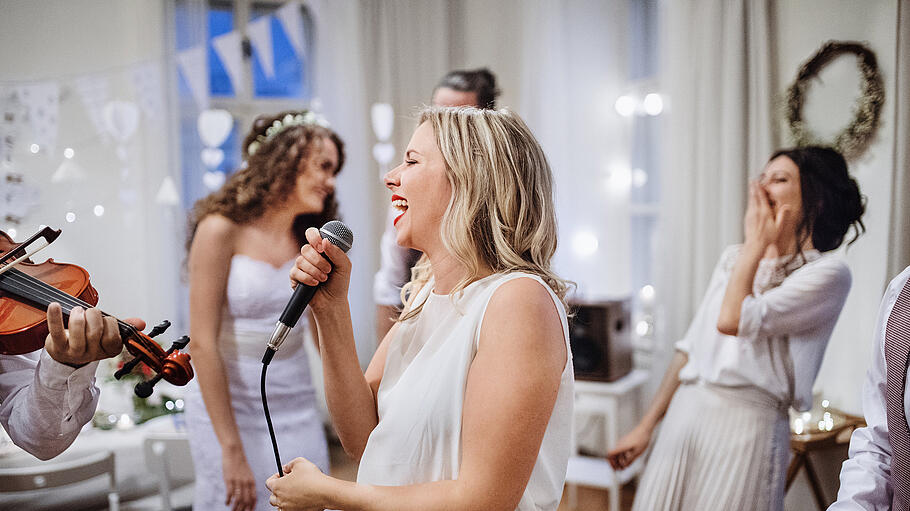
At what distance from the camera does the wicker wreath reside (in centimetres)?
168

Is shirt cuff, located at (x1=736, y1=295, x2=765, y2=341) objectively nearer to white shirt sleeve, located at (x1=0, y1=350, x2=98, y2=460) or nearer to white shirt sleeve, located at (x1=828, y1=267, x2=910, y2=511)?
white shirt sleeve, located at (x1=828, y1=267, x2=910, y2=511)

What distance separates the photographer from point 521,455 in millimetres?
989

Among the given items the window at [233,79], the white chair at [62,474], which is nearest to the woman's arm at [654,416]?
the white chair at [62,474]

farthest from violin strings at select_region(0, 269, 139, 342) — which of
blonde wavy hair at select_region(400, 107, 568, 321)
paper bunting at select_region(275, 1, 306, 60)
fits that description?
paper bunting at select_region(275, 1, 306, 60)

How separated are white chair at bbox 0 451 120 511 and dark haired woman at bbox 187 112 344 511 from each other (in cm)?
26

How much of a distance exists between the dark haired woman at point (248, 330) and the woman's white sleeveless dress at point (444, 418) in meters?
0.97

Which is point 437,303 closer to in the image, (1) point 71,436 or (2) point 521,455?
(2) point 521,455

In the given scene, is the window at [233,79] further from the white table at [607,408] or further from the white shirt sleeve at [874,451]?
the white shirt sleeve at [874,451]

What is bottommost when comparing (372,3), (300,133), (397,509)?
(397,509)

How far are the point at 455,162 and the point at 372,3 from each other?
1.88m

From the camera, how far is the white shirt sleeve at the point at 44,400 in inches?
49.3

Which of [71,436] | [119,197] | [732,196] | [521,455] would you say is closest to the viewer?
[521,455]

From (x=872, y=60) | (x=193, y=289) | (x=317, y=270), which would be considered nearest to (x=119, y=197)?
(x=193, y=289)

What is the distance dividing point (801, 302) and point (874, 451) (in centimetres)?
63
